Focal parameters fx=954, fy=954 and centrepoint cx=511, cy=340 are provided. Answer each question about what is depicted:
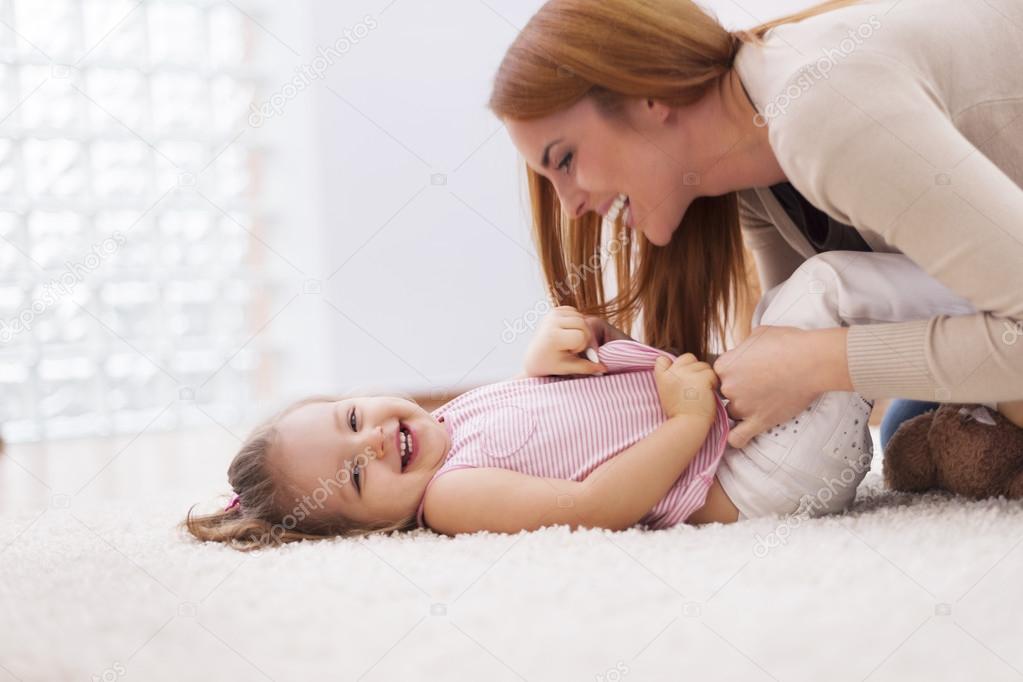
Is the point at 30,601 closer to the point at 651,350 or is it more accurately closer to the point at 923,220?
the point at 651,350

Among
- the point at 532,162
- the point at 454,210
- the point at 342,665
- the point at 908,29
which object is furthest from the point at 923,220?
the point at 454,210

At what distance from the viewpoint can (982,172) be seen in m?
0.89

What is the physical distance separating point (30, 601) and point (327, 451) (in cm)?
37

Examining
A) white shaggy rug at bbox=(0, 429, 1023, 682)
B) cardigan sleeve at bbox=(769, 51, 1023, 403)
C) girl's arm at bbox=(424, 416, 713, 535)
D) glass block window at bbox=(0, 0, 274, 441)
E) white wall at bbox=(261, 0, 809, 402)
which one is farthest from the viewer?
glass block window at bbox=(0, 0, 274, 441)

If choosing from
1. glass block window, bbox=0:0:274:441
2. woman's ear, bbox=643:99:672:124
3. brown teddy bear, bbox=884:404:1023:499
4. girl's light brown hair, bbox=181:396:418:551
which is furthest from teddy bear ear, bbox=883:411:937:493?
glass block window, bbox=0:0:274:441

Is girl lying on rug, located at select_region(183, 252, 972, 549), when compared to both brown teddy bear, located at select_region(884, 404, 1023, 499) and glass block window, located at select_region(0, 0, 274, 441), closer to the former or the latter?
brown teddy bear, located at select_region(884, 404, 1023, 499)

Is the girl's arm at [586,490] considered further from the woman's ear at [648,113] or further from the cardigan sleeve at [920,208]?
the woman's ear at [648,113]

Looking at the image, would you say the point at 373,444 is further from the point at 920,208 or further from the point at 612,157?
the point at 920,208

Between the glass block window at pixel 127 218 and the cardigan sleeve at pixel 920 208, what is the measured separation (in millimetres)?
2988

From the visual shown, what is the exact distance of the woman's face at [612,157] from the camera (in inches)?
43.7

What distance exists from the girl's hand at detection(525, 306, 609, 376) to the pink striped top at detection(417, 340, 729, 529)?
0.02 m

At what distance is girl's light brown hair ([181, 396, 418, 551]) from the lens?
3.48 ft

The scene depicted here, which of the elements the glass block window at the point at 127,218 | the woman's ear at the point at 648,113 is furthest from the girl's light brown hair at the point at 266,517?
the glass block window at the point at 127,218

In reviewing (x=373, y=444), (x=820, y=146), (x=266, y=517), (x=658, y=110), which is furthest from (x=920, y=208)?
(x=266, y=517)
